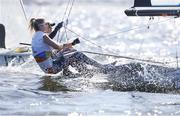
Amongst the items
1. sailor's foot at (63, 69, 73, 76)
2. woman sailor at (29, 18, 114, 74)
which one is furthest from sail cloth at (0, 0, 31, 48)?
sailor's foot at (63, 69, 73, 76)

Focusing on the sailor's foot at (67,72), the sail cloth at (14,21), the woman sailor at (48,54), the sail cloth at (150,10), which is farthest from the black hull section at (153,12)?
the sail cloth at (14,21)

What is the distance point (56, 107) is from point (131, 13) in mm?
3357

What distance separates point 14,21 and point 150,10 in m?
5.74

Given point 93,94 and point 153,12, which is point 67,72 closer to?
point 153,12

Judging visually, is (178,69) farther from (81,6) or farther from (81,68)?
(81,6)

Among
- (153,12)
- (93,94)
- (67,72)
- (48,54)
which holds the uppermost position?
(153,12)

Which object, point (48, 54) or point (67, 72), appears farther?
point (48, 54)

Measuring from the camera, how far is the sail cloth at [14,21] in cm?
1585

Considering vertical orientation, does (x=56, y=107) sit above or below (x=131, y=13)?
below

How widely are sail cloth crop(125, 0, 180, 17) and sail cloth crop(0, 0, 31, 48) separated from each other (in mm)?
5213

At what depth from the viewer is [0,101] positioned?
8.58 meters

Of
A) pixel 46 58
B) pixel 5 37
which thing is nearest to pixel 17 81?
pixel 46 58

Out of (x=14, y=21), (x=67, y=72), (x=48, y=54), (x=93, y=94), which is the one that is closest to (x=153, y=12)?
(x=67, y=72)

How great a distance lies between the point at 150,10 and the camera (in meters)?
10.9
